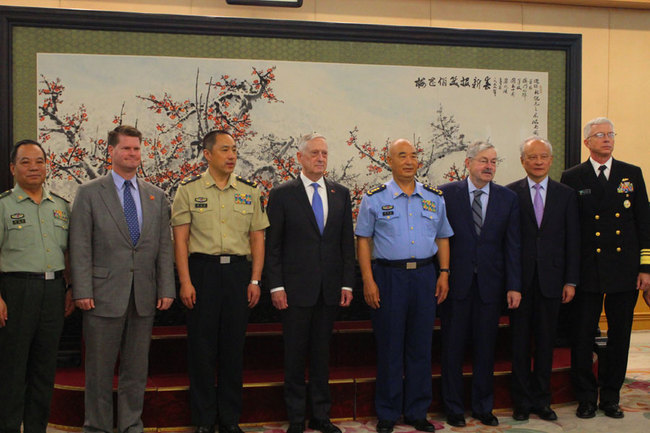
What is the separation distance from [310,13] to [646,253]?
320 centimetres

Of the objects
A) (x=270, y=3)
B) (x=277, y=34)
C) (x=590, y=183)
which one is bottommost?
(x=590, y=183)

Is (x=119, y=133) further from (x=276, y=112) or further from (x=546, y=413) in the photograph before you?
(x=546, y=413)

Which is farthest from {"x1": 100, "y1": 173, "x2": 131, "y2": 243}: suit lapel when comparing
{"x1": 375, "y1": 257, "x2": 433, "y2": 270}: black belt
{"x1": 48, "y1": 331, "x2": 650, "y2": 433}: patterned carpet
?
{"x1": 375, "y1": 257, "x2": 433, "y2": 270}: black belt

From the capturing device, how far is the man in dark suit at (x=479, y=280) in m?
3.65

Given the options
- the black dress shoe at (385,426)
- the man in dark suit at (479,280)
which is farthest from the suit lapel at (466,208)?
the black dress shoe at (385,426)

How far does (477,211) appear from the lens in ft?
12.2

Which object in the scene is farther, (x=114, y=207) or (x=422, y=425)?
(x=422, y=425)

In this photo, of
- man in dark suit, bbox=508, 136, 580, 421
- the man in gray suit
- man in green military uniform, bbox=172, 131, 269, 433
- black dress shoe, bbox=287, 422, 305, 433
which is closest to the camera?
the man in gray suit

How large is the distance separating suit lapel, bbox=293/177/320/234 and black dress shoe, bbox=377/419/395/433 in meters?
1.11

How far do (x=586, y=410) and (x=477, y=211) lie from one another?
134 centimetres

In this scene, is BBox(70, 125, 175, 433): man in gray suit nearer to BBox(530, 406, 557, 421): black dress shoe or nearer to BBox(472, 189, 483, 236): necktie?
BBox(472, 189, 483, 236): necktie

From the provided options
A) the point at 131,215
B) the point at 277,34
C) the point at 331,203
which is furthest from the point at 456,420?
the point at 277,34

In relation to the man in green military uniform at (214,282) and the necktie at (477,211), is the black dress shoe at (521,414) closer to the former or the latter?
the necktie at (477,211)

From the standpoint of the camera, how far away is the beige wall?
17.8 feet
